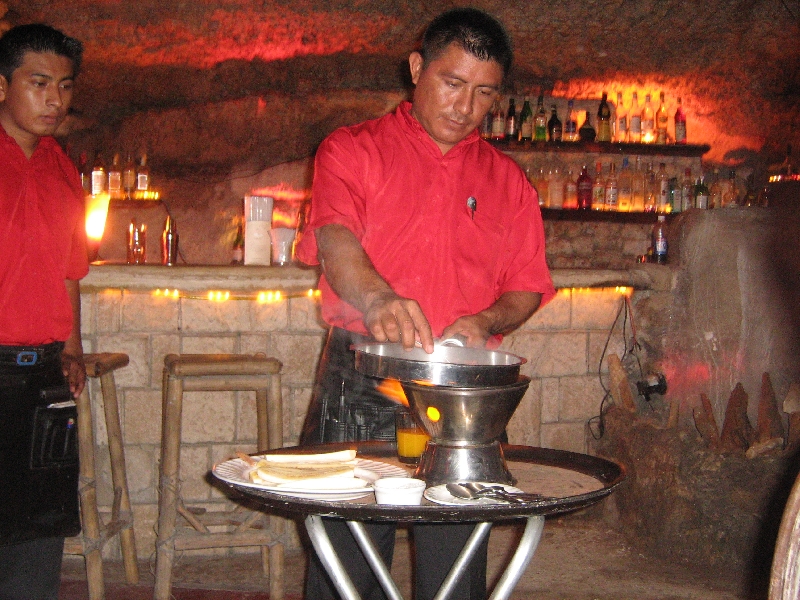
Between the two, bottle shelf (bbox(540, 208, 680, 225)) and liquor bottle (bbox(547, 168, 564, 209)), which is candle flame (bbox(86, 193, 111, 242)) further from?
liquor bottle (bbox(547, 168, 564, 209))

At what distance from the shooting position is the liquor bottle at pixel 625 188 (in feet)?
21.7

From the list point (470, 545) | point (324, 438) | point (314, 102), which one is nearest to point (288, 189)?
point (314, 102)

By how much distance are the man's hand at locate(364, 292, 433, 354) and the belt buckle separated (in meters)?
1.44

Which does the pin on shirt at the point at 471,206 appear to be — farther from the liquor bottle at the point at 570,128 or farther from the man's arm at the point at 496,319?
the liquor bottle at the point at 570,128

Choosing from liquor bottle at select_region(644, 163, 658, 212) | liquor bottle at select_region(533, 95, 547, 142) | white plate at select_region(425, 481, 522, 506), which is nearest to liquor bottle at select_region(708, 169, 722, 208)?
liquor bottle at select_region(644, 163, 658, 212)

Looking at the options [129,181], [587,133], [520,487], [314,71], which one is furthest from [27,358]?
[587,133]

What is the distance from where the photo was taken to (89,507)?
131 inches

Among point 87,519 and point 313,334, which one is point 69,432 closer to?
point 87,519

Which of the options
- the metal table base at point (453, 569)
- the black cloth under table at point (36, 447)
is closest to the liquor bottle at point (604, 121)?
the black cloth under table at point (36, 447)

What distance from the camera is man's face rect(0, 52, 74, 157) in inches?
102

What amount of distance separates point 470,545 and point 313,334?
2.46 m

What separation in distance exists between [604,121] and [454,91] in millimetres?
4968

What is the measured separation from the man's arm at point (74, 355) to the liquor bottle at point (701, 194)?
16.5 feet

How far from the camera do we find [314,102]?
6.99 m
